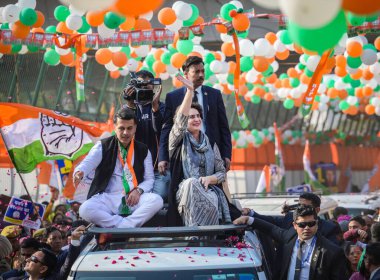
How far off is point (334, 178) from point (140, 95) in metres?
35.9

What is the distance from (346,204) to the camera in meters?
16.1

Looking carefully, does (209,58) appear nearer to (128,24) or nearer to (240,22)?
(240,22)

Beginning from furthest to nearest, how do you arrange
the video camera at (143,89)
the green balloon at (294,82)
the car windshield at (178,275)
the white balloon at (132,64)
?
the green balloon at (294,82)
the white balloon at (132,64)
the video camera at (143,89)
the car windshield at (178,275)

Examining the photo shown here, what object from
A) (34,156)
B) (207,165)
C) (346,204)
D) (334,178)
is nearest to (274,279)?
(207,165)

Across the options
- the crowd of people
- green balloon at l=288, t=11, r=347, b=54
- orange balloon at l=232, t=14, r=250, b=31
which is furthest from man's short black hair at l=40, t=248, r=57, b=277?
orange balloon at l=232, t=14, r=250, b=31

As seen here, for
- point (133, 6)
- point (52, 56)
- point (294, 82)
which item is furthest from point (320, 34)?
point (294, 82)

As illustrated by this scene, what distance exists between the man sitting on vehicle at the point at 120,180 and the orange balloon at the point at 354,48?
7.44m

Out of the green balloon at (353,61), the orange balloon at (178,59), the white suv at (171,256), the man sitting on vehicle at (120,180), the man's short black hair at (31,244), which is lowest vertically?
the man's short black hair at (31,244)

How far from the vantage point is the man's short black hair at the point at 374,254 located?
22.4 ft

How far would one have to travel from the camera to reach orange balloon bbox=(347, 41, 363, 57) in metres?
13.9

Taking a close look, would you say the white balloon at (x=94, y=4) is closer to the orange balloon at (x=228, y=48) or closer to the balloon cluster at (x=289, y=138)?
the orange balloon at (x=228, y=48)

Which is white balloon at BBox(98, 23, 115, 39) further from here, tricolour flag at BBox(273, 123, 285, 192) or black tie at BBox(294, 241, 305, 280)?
tricolour flag at BBox(273, 123, 285, 192)

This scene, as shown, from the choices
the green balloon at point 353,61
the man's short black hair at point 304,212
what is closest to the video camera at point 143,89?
the man's short black hair at point 304,212

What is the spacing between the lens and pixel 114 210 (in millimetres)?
7078
